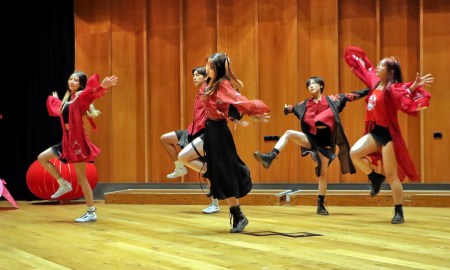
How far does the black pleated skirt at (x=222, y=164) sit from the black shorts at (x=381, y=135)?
53.2 inches

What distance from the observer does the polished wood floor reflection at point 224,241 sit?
137 inches

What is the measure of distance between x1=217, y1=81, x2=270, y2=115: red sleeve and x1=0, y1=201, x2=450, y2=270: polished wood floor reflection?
866 mm

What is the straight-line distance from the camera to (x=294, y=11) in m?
8.86

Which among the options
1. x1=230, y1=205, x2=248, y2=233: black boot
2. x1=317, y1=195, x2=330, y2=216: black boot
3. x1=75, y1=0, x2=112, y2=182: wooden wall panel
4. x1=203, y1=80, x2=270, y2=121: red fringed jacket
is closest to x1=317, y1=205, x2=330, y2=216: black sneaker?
x1=317, y1=195, x2=330, y2=216: black boot

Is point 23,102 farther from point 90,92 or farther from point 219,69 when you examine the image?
point 219,69

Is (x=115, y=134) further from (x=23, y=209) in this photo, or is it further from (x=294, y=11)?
(x=294, y=11)

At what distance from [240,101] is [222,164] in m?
0.47

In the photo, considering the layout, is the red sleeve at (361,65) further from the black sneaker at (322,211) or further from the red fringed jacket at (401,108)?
the black sneaker at (322,211)

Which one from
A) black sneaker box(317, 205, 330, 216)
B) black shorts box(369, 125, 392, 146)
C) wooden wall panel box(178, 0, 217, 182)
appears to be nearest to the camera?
black shorts box(369, 125, 392, 146)

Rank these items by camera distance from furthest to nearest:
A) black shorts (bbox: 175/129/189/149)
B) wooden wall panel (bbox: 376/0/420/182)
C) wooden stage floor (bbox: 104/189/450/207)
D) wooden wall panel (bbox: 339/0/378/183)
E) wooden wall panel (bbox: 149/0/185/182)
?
wooden wall panel (bbox: 149/0/185/182)
wooden wall panel (bbox: 339/0/378/183)
wooden wall panel (bbox: 376/0/420/182)
black shorts (bbox: 175/129/189/149)
wooden stage floor (bbox: 104/189/450/207)

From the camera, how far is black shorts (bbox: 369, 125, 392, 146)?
552 centimetres

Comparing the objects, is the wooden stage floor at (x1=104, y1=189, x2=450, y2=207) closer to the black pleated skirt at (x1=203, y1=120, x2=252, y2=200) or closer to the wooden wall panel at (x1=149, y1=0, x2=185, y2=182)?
the wooden wall panel at (x1=149, y1=0, x2=185, y2=182)

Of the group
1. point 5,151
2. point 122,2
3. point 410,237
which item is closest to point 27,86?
point 5,151

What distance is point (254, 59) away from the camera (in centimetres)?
895
